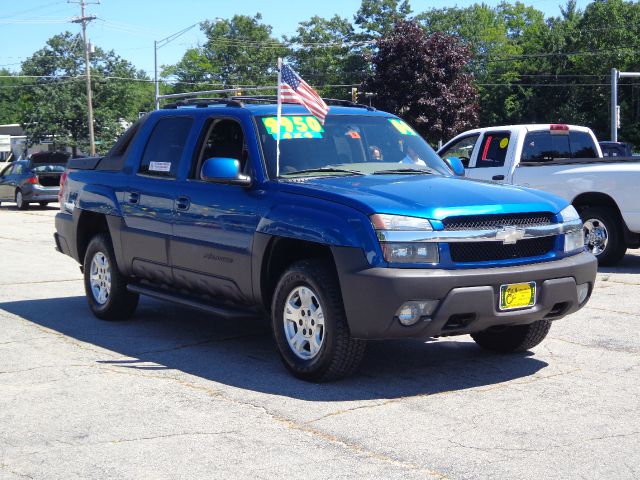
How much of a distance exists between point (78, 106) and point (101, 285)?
5589 centimetres

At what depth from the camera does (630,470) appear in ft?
14.9

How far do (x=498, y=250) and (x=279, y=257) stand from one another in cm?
158

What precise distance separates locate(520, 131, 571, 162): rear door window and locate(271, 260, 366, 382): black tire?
7848 mm

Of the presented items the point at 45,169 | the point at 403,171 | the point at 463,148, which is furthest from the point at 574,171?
the point at 45,169

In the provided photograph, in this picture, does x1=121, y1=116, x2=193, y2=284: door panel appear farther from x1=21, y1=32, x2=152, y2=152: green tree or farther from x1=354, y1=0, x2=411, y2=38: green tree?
x1=354, y1=0, x2=411, y2=38: green tree

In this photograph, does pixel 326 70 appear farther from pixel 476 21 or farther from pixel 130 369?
pixel 130 369

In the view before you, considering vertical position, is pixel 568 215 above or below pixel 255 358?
above

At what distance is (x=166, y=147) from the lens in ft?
26.5

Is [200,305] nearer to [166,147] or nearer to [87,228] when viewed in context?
[166,147]

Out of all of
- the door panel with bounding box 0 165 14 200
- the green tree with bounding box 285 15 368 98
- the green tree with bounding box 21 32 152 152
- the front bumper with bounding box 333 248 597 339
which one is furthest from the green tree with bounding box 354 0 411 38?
the front bumper with bounding box 333 248 597 339

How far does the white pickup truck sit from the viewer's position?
40.2 feet

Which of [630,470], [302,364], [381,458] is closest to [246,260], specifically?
[302,364]

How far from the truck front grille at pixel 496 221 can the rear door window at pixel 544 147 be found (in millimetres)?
7221

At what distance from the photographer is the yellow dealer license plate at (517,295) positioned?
598 cm
